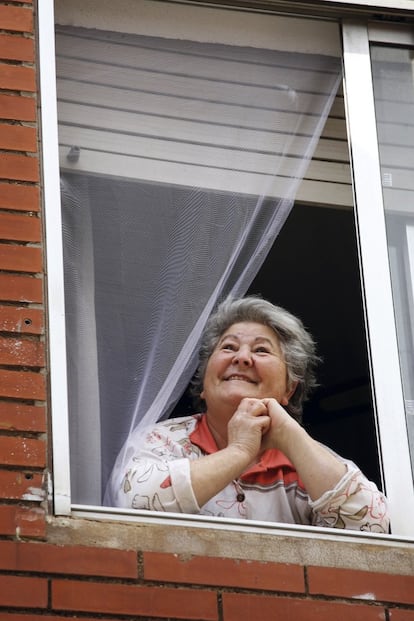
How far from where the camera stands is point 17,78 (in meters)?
5.75

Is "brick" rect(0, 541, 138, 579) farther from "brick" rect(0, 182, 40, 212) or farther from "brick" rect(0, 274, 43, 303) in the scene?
"brick" rect(0, 182, 40, 212)

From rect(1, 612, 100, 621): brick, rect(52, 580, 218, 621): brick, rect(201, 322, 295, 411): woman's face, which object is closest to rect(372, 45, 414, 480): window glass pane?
rect(201, 322, 295, 411): woman's face

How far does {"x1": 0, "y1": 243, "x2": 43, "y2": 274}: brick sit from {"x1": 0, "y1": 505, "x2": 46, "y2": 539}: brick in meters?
0.82

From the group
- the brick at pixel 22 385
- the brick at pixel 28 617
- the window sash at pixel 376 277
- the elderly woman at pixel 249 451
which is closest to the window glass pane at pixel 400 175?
the window sash at pixel 376 277

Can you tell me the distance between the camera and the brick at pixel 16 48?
19.0 ft

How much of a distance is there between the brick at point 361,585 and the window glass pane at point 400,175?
52 cm

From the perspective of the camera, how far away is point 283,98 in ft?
20.4

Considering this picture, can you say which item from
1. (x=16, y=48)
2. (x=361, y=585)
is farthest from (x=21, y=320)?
(x=361, y=585)

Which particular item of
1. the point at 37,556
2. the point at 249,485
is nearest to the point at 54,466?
the point at 37,556

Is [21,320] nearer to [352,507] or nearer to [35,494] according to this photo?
[35,494]

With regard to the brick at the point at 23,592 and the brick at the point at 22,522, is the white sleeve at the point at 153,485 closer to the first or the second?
the brick at the point at 22,522

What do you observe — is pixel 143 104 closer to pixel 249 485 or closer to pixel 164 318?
pixel 164 318

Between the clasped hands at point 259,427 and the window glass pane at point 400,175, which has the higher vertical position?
the window glass pane at point 400,175

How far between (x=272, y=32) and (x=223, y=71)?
26 centimetres
